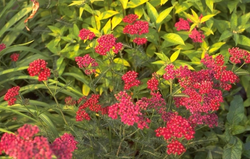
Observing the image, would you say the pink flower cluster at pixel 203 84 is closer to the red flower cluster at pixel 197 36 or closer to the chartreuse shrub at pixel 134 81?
the chartreuse shrub at pixel 134 81

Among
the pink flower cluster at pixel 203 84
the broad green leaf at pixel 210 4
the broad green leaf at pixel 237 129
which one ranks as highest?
the broad green leaf at pixel 210 4

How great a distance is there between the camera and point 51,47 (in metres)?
2.98

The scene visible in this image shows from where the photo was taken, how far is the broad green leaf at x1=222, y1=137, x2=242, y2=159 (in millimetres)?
2504

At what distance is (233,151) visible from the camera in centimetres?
253

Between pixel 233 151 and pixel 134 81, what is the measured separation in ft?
3.07

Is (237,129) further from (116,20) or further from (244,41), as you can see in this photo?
(116,20)

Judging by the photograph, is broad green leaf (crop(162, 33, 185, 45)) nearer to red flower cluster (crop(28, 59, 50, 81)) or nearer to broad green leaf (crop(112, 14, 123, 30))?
broad green leaf (crop(112, 14, 123, 30))

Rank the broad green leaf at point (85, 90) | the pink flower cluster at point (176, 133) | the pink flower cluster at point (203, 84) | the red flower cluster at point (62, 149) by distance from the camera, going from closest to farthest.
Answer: the red flower cluster at point (62, 149), the pink flower cluster at point (176, 133), the pink flower cluster at point (203, 84), the broad green leaf at point (85, 90)

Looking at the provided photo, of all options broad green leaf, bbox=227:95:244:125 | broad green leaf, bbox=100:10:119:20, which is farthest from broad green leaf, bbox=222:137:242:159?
broad green leaf, bbox=100:10:119:20

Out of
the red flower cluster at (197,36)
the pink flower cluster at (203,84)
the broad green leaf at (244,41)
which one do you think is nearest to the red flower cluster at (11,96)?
the pink flower cluster at (203,84)

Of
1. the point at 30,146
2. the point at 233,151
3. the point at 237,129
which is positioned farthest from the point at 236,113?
the point at 30,146

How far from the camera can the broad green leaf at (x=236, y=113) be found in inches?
107

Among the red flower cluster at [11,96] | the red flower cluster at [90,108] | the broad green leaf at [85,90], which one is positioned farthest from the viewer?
the broad green leaf at [85,90]

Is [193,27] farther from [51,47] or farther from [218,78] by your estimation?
[51,47]
